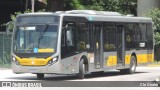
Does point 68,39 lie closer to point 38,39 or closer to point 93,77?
point 38,39

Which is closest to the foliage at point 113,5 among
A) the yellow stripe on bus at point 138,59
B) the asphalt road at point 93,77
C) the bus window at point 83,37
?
the yellow stripe on bus at point 138,59

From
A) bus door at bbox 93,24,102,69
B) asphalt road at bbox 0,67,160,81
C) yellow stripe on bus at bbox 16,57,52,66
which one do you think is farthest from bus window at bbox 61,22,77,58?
bus door at bbox 93,24,102,69

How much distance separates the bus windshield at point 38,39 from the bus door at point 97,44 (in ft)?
9.70

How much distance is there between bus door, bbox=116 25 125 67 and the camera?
29.0m

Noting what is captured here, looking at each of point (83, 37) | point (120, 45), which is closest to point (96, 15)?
point (83, 37)

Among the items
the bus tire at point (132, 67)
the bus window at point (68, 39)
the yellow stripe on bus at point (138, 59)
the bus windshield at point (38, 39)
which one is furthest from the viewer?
the bus tire at point (132, 67)

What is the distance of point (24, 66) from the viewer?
2458cm

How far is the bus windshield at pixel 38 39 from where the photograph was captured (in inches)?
959

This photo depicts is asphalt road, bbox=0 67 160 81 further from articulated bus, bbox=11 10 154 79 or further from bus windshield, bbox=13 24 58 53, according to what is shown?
bus windshield, bbox=13 24 58 53

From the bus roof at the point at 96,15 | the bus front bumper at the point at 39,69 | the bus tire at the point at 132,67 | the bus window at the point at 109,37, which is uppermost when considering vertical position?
the bus roof at the point at 96,15

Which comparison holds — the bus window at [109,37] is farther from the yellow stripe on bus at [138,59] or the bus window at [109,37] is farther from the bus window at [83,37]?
the bus window at [83,37]

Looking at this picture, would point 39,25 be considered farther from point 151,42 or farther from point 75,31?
point 151,42

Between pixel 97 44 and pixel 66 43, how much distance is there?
2.67 m

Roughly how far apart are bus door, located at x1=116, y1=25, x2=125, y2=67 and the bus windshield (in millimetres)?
5398
